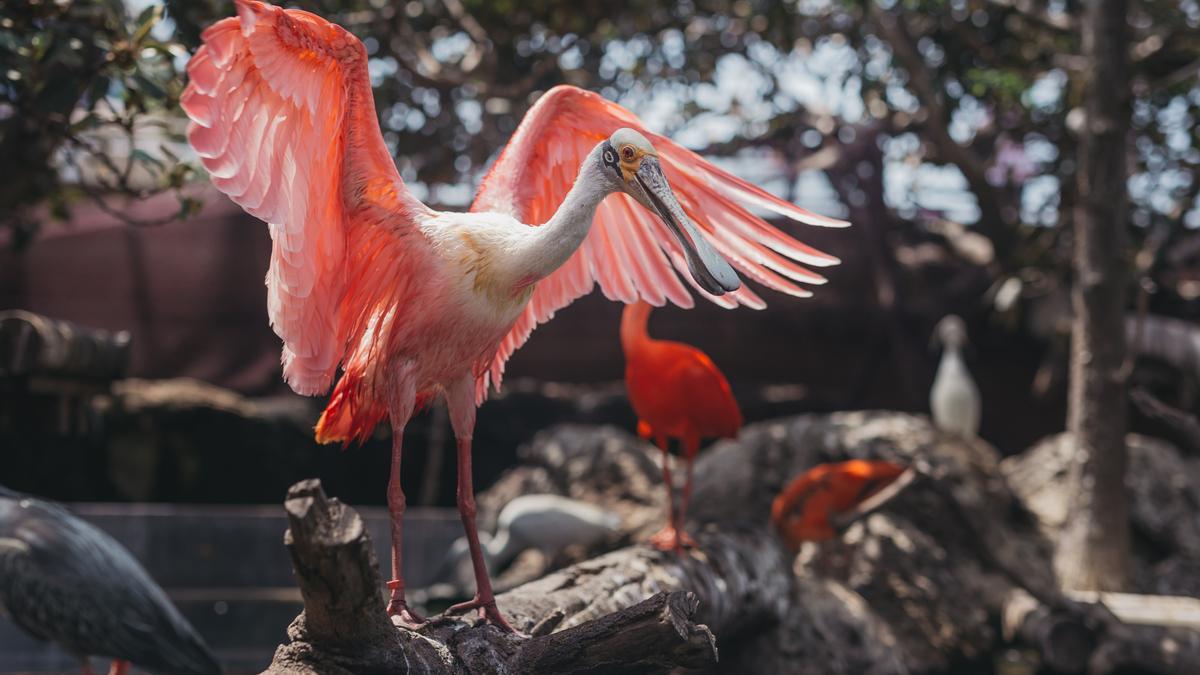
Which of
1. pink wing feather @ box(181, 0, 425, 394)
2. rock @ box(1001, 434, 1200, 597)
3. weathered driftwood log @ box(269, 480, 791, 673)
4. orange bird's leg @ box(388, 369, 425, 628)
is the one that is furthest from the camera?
rock @ box(1001, 434, 1200, 597)

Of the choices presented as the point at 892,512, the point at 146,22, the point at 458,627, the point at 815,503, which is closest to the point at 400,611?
the point at 458,627

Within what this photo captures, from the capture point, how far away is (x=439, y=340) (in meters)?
3.01

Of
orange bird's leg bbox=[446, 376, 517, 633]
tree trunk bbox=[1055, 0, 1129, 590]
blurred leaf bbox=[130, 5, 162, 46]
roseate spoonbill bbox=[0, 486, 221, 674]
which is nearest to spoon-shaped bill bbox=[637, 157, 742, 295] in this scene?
orange bird's leg bbox=[446, 376, 517, 633]

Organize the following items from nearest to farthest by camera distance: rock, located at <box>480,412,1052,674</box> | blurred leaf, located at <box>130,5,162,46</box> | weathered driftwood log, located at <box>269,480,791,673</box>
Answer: weathered driftwood log, located at <box>269,480,791,673</box> < blurred leaf, located at <box>130,5,162,46</box> < rock, located at <box>480,412,1052,674</box>

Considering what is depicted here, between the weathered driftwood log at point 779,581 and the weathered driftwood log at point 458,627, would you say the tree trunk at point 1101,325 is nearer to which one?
the weathered driftwood log at point 779,581

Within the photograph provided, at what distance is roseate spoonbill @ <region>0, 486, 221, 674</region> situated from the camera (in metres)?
3.11

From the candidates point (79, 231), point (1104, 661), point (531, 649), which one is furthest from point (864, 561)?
point (79, 231)

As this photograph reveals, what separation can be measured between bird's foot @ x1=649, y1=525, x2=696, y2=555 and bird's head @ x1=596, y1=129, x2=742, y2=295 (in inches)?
64.1

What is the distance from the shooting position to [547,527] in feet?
22.4

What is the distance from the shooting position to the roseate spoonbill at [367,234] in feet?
9.02

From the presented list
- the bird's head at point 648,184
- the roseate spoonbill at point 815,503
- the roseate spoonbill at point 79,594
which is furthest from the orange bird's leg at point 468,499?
the roseate spoonbill at point 815,503

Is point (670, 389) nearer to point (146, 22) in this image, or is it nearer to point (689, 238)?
point (689, 238)

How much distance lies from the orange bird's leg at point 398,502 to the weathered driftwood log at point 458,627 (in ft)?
0.35

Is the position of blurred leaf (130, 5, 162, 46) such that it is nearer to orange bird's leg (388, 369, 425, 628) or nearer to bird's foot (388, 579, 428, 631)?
orange bird's leg (388, 369, 425, 628)
